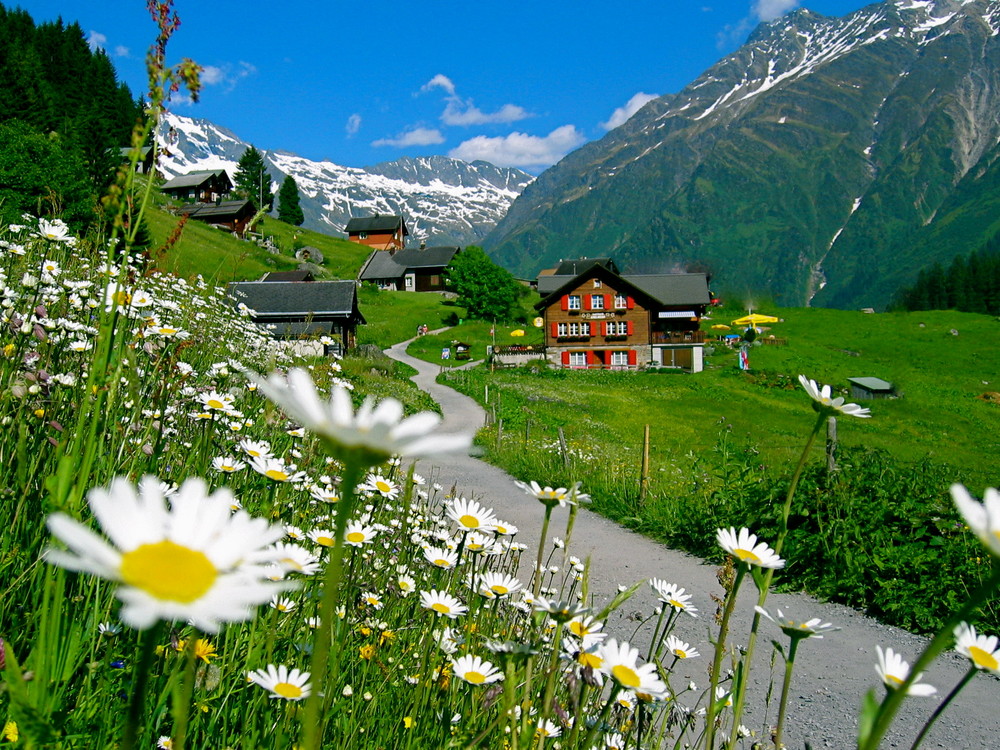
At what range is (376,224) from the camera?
365 feet

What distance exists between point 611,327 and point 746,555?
48565 mm

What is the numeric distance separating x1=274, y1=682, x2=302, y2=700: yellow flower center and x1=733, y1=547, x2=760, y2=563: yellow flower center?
1031mm

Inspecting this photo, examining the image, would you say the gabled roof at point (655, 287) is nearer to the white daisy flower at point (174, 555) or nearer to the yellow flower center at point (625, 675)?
the yellow flower center at point (625, 675)

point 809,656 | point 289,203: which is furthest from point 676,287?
point 289,203

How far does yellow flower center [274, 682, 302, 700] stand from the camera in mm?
1495

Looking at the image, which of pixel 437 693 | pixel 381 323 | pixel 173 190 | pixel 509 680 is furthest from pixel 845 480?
pixel 173 190

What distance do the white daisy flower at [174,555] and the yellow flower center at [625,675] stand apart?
0.95 meters

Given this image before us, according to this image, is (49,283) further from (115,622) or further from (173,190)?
(173,190)

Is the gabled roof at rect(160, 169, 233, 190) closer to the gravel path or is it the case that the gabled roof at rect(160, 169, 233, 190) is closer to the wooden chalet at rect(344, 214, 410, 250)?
the wooden chalet at rect(344, 214, 410, 250)

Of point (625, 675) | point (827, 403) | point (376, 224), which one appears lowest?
point (625, 675)

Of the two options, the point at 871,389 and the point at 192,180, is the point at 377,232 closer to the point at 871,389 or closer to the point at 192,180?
the point at 192,180

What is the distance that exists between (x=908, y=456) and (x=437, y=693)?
28880 millimetres

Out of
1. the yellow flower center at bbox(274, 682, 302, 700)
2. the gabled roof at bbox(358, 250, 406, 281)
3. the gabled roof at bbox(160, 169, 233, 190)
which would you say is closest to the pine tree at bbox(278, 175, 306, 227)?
the gabled roof at bbox(160, 169, 233, 190)

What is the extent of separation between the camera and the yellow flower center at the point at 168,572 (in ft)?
1.95
